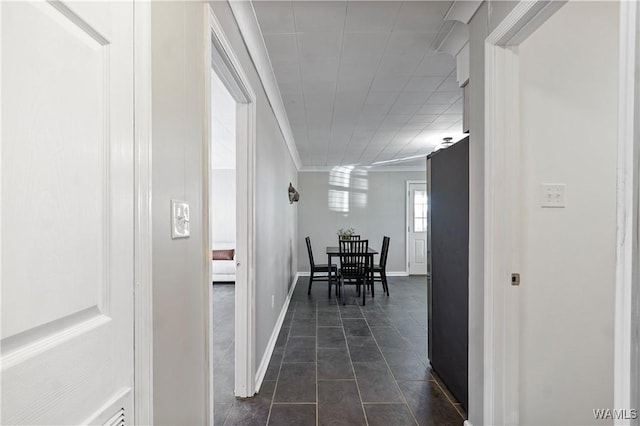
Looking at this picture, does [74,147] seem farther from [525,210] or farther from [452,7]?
[452,7]

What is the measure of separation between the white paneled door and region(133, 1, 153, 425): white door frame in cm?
2

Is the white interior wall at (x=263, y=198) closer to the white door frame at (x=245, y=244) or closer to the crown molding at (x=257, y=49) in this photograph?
the crown molding at (x=257, y=49)

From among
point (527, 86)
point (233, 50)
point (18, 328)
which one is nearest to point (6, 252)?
point (18, 328)

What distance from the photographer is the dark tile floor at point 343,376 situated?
77.2 inches

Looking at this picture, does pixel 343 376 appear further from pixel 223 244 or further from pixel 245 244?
pixel 223 244

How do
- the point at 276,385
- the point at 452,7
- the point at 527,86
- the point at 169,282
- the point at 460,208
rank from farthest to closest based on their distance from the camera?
1. the point at 276,385
2. the point at 460,208
3. the point at 452,7
4. the point at 527,86
5. the point at 169,282

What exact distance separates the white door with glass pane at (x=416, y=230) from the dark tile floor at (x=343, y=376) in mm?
3044

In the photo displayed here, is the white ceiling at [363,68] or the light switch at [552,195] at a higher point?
the white ceiling at [363,68]

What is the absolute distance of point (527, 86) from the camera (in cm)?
156

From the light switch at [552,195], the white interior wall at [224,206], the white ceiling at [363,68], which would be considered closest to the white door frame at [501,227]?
the light switch at [552,195]

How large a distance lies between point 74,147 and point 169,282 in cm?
51

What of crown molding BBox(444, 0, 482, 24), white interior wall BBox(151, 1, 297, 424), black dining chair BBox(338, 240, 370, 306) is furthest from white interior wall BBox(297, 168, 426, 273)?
white interior wall BBox(151, 1, 297, 424)

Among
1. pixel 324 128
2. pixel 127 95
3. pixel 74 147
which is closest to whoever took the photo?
pixel 74 147

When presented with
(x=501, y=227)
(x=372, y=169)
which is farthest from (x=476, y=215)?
(x=372, y=169)
